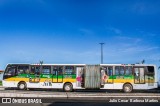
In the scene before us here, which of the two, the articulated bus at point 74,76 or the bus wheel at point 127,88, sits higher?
the articulated bus at point 74,76

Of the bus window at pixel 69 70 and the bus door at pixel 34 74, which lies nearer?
the bus window at pixel 69 70

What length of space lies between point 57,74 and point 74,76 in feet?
5.41

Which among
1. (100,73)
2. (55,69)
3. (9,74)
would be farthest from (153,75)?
(9,74)

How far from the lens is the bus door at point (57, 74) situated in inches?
1186

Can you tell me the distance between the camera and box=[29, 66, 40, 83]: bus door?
1192 inches

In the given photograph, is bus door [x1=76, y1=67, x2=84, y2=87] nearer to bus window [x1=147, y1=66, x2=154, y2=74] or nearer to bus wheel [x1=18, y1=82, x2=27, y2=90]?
bus wheel [x1=18, y1=82, x2=27, y2=90]

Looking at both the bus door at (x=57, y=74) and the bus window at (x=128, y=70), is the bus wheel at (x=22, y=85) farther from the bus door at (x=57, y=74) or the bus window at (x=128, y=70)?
the bus window at (x=128, y=70)

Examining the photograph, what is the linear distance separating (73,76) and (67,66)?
111cm

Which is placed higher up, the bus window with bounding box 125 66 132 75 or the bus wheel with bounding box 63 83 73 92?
the bus window with bounding box 125 66 132 75

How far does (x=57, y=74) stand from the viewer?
30.2 m

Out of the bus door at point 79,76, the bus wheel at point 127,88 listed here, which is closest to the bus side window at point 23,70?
the bus door at point 79,76

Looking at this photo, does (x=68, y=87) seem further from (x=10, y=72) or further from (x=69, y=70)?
(x=10, y=72)

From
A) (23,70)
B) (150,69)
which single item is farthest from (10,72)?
(150,69)

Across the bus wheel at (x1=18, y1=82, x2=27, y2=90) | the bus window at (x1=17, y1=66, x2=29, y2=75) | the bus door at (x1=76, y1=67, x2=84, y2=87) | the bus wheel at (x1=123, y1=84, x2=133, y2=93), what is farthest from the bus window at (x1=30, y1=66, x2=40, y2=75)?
the bus wheel at (x1=123, y1=84, x2=133, y2=93)
